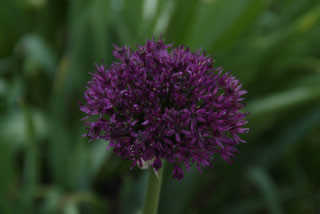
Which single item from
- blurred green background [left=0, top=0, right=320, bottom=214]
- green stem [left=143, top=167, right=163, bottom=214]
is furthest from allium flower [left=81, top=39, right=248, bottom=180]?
blurred green background [left=0, top=0, right=320, bottom=214]

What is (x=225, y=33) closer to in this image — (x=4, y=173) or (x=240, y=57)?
(x=240, y=57)

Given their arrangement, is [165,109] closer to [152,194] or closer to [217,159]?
[152,194]

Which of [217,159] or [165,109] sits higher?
[217,159]

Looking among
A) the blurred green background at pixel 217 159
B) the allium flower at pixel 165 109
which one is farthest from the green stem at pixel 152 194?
the blurred green background at pixel 217 159

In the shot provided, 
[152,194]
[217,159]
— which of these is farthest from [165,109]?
[217,159]


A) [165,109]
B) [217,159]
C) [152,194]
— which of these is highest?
[217,159]
